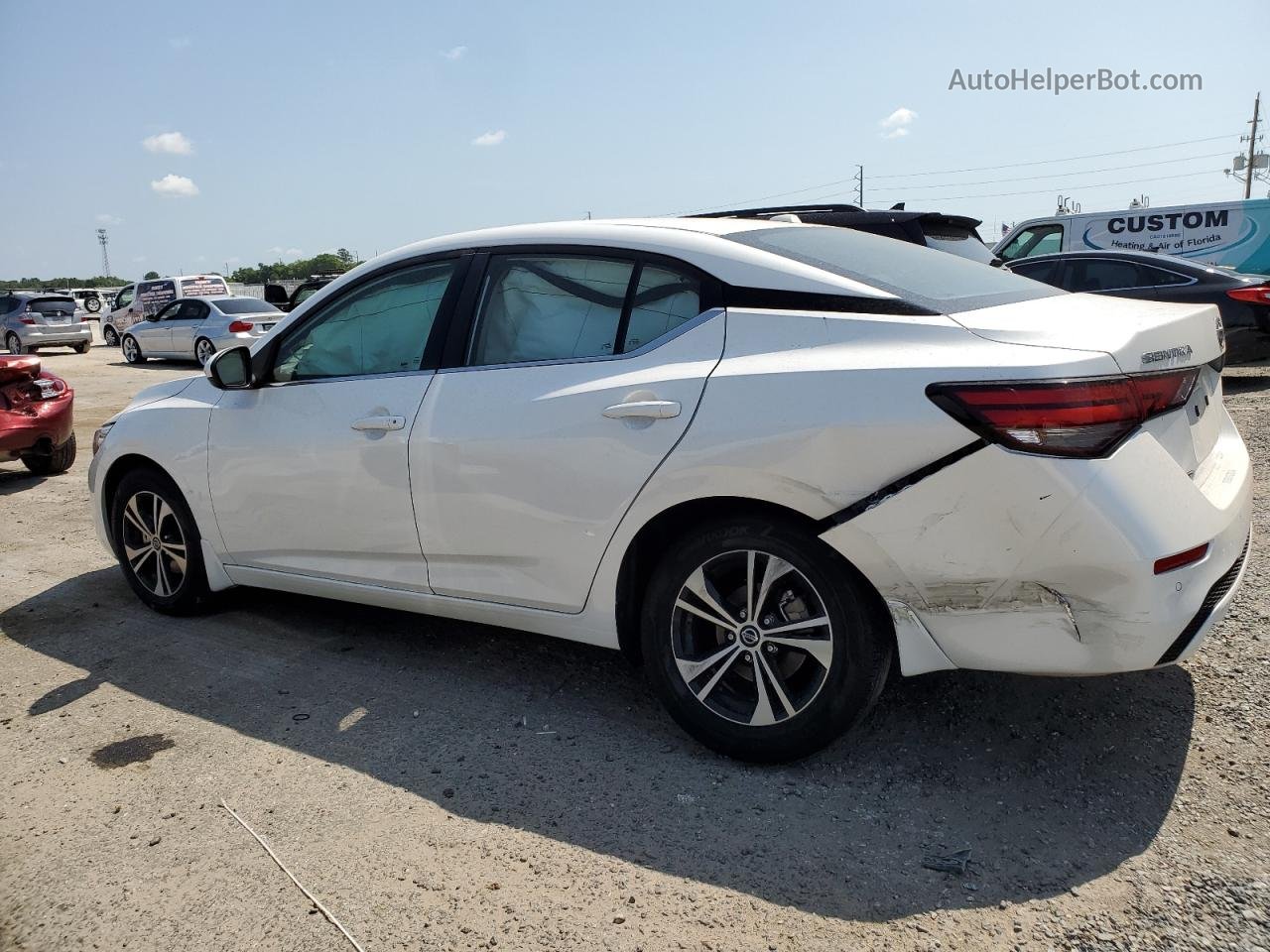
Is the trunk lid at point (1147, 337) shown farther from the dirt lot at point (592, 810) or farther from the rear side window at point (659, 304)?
the dirt lot at point (592, 810)

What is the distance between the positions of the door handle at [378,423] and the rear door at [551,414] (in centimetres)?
11

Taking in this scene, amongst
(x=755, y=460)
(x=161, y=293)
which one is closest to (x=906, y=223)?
(x=755, y=460)

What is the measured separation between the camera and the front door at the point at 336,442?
3.68 meters

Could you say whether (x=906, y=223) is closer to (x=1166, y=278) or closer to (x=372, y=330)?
(x=372, y=330)

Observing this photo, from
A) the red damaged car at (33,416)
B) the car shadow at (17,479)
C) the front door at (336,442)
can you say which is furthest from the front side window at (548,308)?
the car shadow at (17,479)

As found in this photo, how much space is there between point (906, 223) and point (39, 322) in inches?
977

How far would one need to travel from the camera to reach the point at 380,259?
156 inches

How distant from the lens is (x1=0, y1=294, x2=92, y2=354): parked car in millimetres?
24516

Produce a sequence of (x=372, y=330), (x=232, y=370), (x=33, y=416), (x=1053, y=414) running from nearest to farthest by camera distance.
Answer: (x=1053, y=414) < (x=372, y=330) < (x=232, y=370) < (x=33, y=416)

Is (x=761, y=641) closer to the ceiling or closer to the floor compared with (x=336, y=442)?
closer to the floor

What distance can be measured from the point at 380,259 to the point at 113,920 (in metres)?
2.52

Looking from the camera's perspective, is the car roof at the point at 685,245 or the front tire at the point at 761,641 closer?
the front tire at the point at 761,641

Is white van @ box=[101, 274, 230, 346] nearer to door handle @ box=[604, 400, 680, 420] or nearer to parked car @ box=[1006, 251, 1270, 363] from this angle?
parked car @ box=[1006, 251, 1270, 363]

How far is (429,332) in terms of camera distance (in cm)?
371
